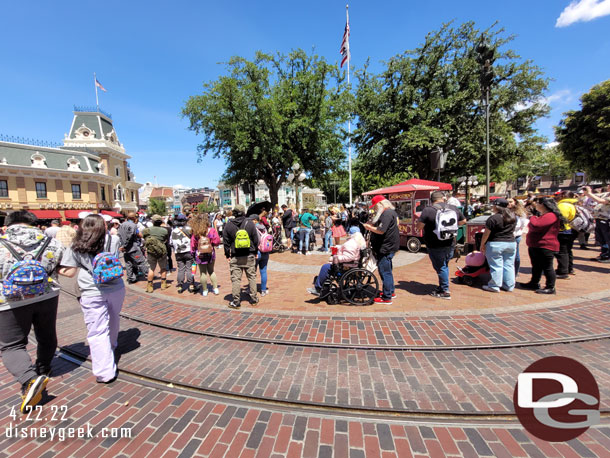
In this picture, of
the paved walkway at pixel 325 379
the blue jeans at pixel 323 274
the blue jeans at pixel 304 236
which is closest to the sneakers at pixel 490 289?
the paved walkway at pixel 325 379

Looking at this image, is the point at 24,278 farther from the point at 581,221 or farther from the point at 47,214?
the point at 47,214

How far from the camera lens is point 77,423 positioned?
2.29 meters

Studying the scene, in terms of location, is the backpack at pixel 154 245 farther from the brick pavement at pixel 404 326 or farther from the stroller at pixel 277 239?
the stroller at pixel 277 239

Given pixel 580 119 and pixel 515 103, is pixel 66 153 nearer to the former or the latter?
pixel 515 103

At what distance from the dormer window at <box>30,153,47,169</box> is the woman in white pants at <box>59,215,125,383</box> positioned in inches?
1582

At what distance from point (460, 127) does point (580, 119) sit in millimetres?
11071

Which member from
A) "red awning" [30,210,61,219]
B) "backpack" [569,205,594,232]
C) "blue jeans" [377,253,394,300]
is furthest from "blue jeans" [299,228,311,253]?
"red awning" [30,210,61,219]

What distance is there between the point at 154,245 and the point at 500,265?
23.7 ft

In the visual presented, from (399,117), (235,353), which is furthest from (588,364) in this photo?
(399,117)

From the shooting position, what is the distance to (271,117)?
730 inches

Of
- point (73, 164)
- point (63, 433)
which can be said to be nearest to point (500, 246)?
point (63, 433)

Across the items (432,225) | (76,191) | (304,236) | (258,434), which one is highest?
(76,191)

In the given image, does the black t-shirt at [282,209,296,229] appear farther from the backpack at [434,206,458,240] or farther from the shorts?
the backpack at [434,206,458,240]

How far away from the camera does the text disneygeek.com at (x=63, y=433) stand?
216 centimetres
